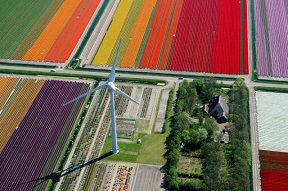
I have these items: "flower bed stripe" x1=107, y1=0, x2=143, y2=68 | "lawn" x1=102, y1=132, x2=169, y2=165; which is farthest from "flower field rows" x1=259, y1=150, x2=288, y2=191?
"flower bed stripe" x1=107, y1=0, x2=143, y2=68

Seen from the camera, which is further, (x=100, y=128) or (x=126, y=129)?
(x=100, y=128)

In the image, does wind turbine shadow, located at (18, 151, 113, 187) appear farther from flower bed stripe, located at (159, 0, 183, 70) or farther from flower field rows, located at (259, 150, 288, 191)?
flower bed stripe, located at (159, 0, 183, 70)

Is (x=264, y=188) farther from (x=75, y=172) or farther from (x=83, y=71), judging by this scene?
(x=83, y=71)

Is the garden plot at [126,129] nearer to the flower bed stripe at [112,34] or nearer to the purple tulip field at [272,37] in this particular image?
the flower bed stripe at [112,34]

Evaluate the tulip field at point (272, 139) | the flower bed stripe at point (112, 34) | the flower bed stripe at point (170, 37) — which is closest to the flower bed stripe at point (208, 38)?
the flower bed stripe at point (170, 37)

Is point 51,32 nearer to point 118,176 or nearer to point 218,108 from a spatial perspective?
point 118,176

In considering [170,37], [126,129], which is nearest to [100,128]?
[126,129]
